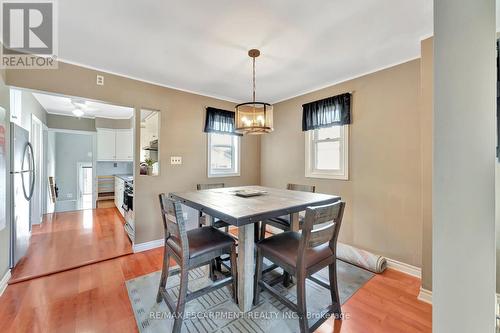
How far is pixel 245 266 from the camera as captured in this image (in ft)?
5.57

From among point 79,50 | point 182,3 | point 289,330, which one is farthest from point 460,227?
point 79,50

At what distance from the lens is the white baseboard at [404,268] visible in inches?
89.2

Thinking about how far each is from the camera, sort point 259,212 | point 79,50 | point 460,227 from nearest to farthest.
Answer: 1. point 460,227
2. point 259,212
3. point 79,50

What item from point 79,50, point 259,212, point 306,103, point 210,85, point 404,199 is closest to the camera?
point 259,212

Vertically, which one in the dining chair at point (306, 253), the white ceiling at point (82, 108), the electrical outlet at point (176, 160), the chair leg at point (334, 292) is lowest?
the chair leg at point (334, 292)

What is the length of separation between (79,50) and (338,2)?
8.61 feet

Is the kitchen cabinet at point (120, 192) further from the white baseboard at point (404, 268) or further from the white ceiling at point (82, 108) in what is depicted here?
the white baseboard at point (404, 268)

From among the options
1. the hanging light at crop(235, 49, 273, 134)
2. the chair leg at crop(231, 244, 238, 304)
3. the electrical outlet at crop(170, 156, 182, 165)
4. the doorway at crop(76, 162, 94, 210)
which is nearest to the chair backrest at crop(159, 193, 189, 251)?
the chair leg at crop(231, 244, 238, 304)

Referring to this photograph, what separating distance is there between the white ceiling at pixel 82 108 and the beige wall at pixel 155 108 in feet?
4.09

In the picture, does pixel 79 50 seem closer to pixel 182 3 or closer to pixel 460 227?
pixel 182 3

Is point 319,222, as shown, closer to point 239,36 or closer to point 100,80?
point 239,36

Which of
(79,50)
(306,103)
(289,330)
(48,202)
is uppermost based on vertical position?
(79,50)

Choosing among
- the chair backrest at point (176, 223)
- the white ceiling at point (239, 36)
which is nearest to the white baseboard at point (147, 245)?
the chair backrest at point (176, 223)

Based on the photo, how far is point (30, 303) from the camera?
71.6 inches
